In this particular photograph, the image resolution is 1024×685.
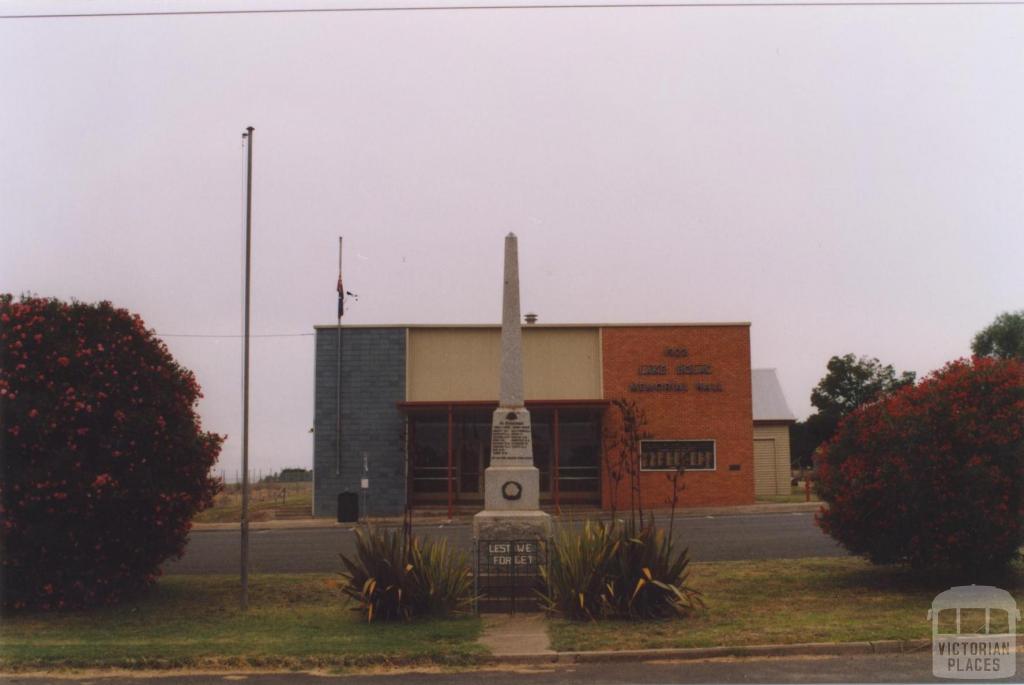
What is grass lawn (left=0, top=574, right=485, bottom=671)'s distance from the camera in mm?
9703

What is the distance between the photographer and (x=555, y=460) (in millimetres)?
31297

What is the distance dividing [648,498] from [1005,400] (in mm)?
20876

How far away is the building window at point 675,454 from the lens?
3306cm

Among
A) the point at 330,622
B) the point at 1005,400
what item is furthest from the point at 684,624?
the point at 1005,400

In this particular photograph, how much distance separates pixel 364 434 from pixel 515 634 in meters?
22.6

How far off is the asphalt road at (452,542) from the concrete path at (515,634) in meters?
5.02

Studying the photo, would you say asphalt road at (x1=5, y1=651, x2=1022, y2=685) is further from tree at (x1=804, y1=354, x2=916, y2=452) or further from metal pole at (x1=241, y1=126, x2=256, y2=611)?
tree at (x1=804, y1=354, x2=916, y2=452)

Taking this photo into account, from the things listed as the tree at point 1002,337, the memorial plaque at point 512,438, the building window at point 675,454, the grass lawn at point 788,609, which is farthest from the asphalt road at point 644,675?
the tree at point 1002,337

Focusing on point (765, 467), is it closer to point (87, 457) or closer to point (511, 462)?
point (511, 462)

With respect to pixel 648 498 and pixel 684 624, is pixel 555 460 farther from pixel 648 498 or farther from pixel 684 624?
pixel 684 624

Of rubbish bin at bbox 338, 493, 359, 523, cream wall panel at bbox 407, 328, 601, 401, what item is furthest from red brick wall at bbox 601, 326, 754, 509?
rubbish bin at bbox 338, 493, 359, 523

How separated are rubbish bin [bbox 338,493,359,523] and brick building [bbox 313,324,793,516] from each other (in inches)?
88.6

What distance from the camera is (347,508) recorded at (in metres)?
30.3

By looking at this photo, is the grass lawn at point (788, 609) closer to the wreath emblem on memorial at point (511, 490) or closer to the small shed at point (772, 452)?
the wreath emblem on memorial at point (511, 490)
